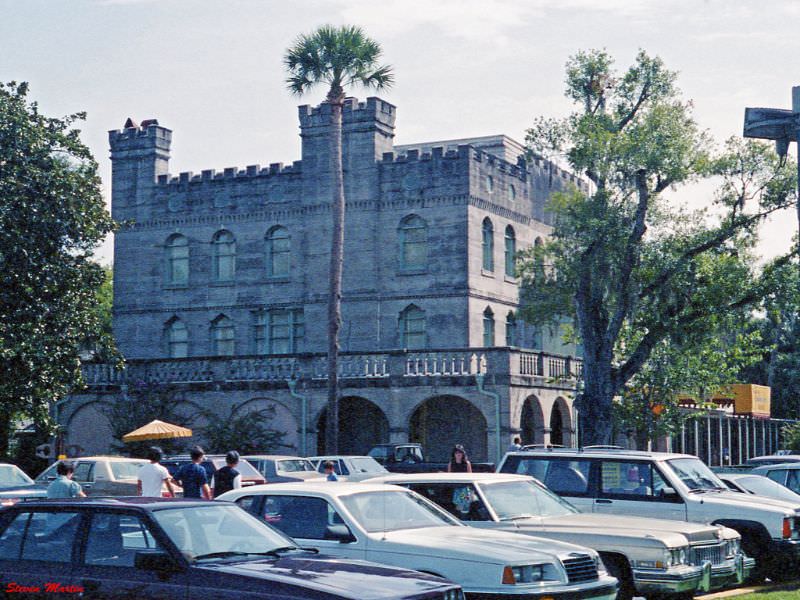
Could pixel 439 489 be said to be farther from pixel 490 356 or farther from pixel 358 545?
pixel 490 356

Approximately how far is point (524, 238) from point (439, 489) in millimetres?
33429

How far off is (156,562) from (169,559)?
104mm

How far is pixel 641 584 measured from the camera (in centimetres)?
1423

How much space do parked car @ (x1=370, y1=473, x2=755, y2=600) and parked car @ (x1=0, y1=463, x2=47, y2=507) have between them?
11.0 metres

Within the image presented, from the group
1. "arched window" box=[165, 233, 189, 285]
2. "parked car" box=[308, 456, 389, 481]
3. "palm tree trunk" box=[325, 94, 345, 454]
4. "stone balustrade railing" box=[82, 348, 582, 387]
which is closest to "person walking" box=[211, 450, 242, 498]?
"parked car" box=[308, 456, 389, 481]

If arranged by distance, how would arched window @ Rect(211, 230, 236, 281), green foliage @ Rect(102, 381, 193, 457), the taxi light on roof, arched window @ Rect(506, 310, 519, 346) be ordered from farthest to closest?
arched window @ Rect(211, 230, 236, 281), arched window @ Rect(506, 310, 519, 346), green foliage @ Rect(102, 381, 193, 457), the taxi light on roof

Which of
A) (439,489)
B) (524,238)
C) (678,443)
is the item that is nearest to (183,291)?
(524,238)

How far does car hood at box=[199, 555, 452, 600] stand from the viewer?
941 centimetres

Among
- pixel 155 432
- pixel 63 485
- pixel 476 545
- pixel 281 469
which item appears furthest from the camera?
pixel 155 432

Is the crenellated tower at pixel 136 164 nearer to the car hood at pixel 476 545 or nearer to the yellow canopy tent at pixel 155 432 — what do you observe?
the yellow canopy tent at pixel 155 432

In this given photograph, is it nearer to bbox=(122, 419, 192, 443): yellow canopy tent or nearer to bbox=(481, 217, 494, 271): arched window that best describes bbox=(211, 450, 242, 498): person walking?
bbox=(122, 419, 192, 443): yellow canopy tent

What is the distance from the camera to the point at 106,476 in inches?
1078

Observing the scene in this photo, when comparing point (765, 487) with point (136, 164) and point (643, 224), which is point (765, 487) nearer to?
point (643, 224)

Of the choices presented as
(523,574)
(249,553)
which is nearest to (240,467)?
(523,574)
